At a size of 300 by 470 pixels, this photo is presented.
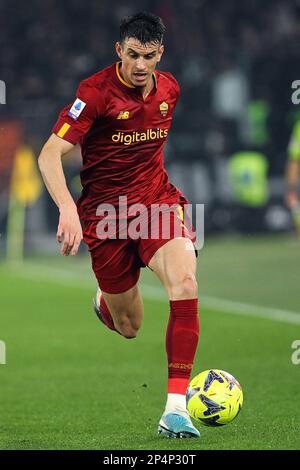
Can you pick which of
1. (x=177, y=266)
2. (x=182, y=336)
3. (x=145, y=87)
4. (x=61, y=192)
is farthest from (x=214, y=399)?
(x=145, y=87)

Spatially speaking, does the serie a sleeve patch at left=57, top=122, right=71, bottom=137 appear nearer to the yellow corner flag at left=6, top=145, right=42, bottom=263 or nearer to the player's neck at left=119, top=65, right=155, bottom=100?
the player's neck at left=119, top=65, right=155, bottom=100

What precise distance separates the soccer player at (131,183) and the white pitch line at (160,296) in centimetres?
442

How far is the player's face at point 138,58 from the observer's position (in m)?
6.34

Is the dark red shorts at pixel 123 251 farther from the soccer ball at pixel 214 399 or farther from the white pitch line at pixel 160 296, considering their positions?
the white pitch line at pixel 160 296

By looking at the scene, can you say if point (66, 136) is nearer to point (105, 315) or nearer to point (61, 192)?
point (61, 192)

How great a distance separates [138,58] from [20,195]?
14934 millimetres

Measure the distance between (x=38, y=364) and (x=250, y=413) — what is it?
9.38ft

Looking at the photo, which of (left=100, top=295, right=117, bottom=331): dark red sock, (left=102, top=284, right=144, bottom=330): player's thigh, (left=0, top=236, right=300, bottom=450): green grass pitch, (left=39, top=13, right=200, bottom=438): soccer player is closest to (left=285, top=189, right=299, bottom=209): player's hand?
(left=0, top=236, right=300, bottom=450): green grass pitch

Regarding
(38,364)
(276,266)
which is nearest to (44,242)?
(276,266)

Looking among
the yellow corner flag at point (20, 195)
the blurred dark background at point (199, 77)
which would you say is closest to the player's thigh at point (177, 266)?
the yellow corner flag at point (20, 195)

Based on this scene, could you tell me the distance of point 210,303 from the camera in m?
13.3

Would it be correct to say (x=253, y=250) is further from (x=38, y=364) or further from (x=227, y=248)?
(x=38, y=364)

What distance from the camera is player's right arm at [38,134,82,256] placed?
584 cm
